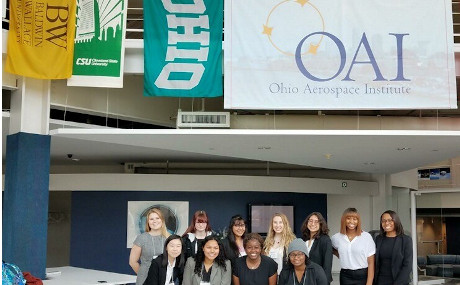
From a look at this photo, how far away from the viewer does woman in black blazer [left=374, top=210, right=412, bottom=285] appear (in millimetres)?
5641

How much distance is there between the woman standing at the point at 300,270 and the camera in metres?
4.70

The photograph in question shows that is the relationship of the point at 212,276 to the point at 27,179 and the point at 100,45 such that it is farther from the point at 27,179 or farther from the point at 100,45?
the point at 100,45

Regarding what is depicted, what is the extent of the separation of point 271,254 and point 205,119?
5.27m

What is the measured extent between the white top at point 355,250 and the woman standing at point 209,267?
1.43 m

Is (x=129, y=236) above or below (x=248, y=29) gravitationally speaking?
below

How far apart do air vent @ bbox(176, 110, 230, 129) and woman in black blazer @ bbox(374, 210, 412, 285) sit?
5028 mm

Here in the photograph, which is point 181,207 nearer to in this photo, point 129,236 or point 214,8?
point 129,236

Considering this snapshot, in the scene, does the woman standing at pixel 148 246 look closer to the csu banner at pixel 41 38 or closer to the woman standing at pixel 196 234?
the woman standing at pixel 196 234

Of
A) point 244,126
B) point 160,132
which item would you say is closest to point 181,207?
point 244,126

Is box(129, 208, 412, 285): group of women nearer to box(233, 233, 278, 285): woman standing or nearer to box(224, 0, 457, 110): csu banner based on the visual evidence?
box(233, 233, 278, 285): woman standing

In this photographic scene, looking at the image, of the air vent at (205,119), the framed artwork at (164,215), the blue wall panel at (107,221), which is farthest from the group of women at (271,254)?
the blue wall panel at (107,221)

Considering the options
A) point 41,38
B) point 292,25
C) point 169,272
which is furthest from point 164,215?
point 169,272

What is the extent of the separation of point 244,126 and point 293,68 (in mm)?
2471

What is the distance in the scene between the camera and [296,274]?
4781 mm
